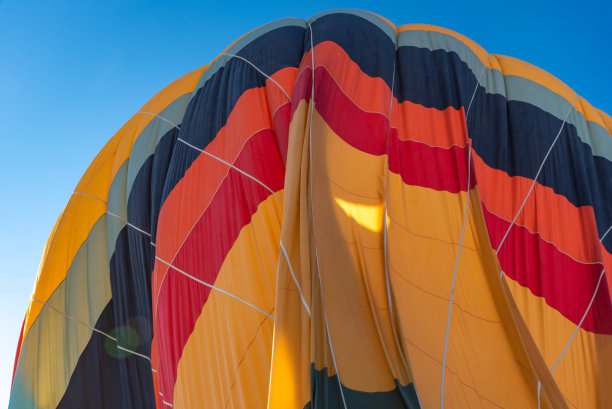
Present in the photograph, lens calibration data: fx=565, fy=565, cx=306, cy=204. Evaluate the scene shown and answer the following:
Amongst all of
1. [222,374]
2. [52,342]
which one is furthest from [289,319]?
[52,342]

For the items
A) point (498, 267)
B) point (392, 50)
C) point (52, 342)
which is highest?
point (392, 50)

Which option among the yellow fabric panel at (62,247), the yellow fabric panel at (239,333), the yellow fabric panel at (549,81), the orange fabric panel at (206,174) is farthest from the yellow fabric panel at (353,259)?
the yellow fabric panel at (62,247)

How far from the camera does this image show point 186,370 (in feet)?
7.32

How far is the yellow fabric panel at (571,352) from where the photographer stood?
2244 mm

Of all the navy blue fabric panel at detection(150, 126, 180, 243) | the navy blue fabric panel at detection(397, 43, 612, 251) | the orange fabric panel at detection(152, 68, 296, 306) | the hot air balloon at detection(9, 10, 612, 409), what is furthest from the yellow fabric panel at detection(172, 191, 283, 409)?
the navy blue fabric panel at detection(397, 43, 612, 251)

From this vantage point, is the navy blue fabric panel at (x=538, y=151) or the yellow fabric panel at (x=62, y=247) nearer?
the navy blue fabric panel at (x=538, y=151)

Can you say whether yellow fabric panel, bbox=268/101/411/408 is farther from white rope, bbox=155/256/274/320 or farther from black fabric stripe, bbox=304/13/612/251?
black fabric stripe, bbox=304/13/612/251

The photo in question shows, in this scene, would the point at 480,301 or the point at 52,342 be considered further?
the point at 52,342

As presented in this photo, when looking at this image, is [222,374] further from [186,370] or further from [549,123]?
[549,123]

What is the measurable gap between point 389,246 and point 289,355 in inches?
22.7

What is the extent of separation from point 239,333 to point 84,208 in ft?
4.92

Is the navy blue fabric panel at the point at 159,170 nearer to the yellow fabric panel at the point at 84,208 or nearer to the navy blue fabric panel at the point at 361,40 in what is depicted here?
the yellow fabric panel at the point at 84,208

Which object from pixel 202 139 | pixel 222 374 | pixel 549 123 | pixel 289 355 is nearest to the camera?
Result: pixel 289 355

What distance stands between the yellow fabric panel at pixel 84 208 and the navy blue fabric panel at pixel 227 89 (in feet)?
1.45
